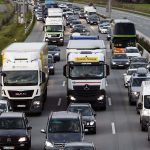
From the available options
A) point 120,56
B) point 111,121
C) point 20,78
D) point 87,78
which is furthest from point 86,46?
point 120,56

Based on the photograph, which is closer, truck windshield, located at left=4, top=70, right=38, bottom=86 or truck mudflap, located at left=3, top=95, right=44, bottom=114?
truck windshield, located at left=4, top=70, right=38, bottom=86

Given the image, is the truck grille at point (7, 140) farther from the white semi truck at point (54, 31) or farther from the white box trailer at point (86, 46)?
the white semi truck at point (54, 31)

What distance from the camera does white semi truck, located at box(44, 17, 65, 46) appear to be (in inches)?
3497

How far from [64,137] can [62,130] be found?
783 mm

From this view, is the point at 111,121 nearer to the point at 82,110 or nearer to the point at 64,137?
the point at 82,110

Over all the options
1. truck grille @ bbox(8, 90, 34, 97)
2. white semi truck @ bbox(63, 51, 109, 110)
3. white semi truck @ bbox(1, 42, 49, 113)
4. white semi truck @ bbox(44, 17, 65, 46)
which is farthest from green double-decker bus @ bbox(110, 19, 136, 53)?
truck grille @ bbox(8, 90, 34, 97)

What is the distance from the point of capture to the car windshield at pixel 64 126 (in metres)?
29.3

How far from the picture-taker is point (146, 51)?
7438cm

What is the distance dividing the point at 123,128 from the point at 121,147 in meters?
5.63

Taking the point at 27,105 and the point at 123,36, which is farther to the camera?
the point at 123,36

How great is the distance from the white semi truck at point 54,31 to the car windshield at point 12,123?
190 ft

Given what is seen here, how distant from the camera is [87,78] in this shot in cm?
4141

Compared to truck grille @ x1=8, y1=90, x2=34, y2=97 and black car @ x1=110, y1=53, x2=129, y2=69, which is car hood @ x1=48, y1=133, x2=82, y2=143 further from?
black car @ x1=110, y1=53, x2=129, y2=69

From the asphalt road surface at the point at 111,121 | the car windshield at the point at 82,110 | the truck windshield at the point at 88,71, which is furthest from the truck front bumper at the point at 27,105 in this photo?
the car windshield at the point at 82,110
